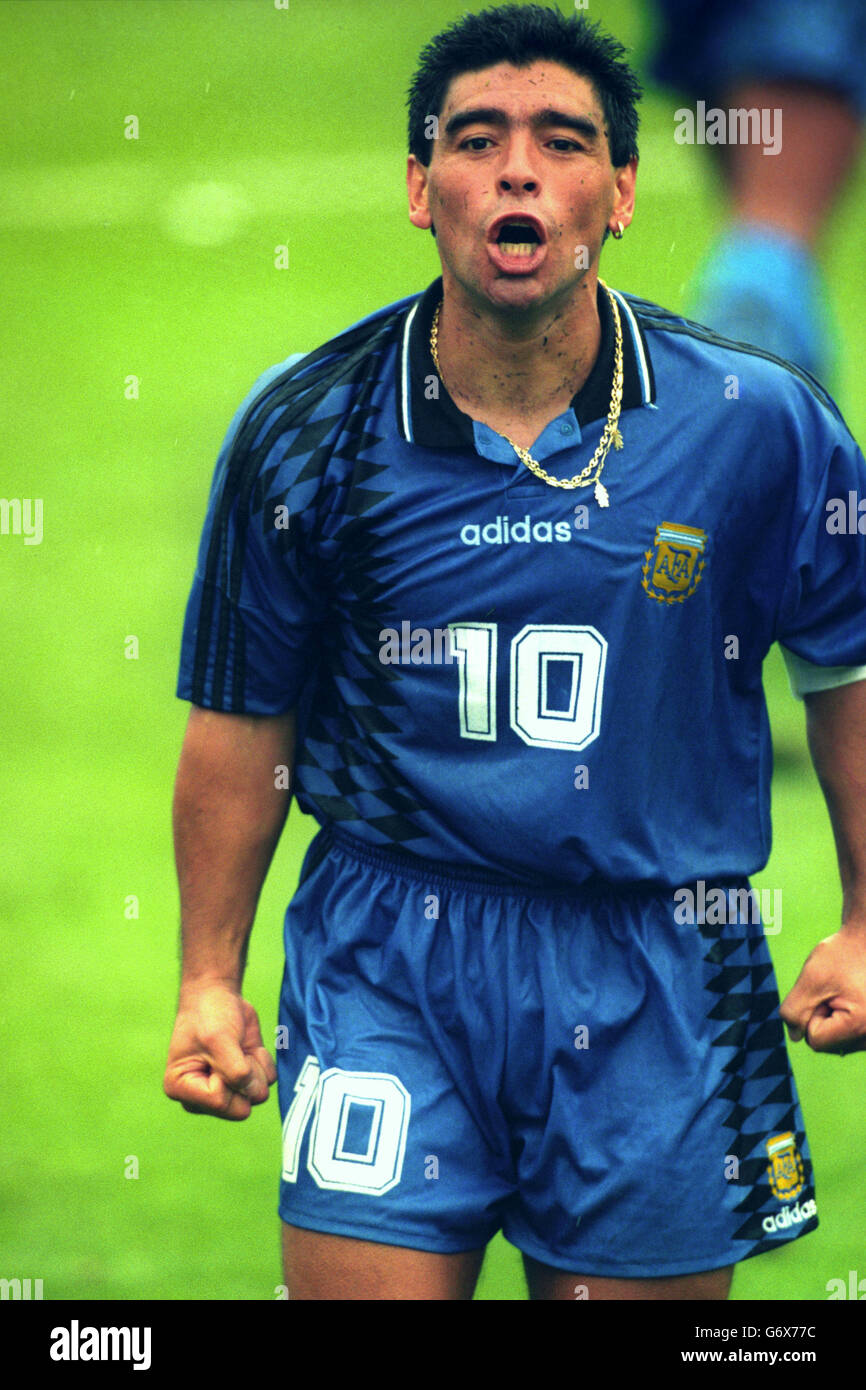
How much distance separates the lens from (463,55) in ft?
9.32

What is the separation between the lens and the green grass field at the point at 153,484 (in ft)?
15.4

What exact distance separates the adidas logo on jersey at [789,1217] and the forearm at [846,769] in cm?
39

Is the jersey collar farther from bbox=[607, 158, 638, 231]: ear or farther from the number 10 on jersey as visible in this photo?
the number 10 on jersey

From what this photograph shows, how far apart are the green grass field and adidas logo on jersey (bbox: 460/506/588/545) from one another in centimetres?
178

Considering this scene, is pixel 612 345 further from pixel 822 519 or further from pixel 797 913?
pixel 797 913

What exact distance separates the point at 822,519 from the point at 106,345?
35.3 ft

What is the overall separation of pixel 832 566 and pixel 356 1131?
970mm

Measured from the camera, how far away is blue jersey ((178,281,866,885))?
2811mm

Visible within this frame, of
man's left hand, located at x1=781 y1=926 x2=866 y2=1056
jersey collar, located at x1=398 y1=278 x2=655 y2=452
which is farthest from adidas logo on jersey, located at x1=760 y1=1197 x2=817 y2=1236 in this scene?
jersey collar, located at x1=398 y1=278 x2=655 y2=452
